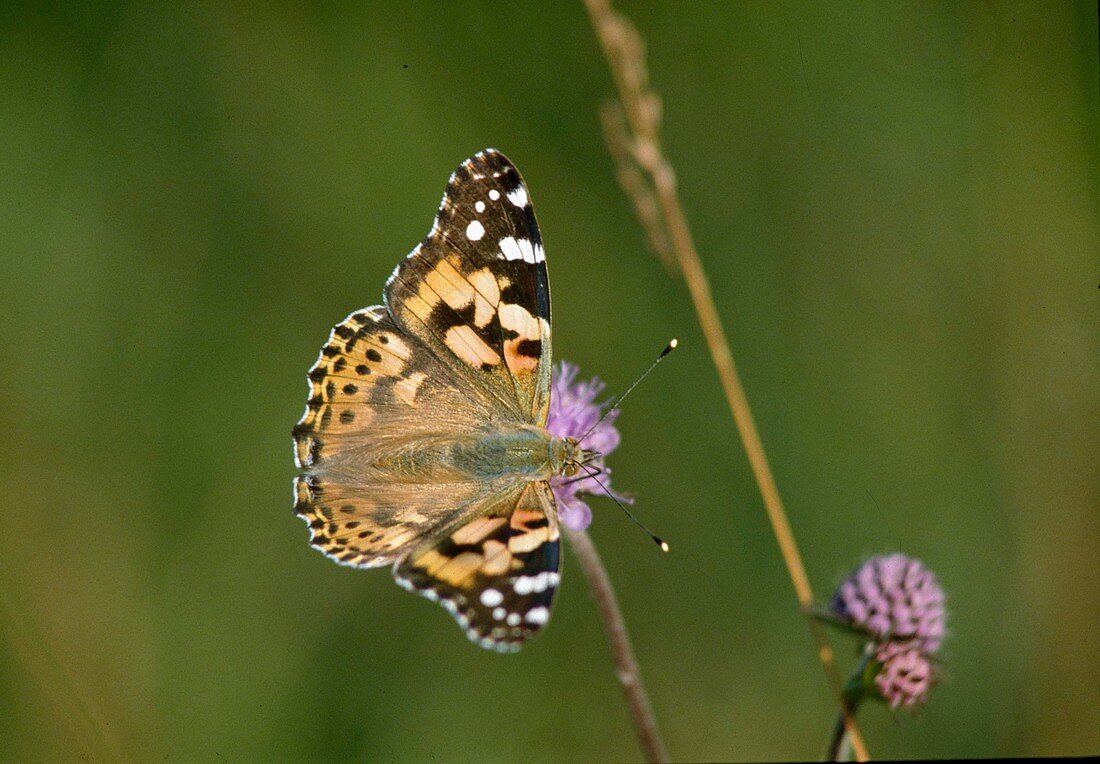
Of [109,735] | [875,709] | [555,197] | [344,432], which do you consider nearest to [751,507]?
[875,709]

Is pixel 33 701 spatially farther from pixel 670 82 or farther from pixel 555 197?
pixel 670 82

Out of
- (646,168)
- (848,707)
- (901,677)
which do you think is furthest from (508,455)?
(901,677)

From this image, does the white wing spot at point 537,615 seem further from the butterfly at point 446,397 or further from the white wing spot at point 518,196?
the white wing spot at point 518,196

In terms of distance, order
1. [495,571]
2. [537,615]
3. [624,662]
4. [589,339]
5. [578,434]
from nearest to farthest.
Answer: [537,615], [495,571], [624,662], [578,434], [589,339]

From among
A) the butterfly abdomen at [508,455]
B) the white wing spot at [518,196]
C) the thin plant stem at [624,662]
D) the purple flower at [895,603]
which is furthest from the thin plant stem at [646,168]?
the butterfly abdomen at [508,455]

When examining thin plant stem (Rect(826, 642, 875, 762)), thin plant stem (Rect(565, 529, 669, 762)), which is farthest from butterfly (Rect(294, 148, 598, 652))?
thin plant stem (Rect(826, 642, 875, 762))

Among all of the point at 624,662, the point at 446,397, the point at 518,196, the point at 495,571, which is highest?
the point at 518,196

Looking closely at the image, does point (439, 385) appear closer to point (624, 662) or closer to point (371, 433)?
point (371, 433)
